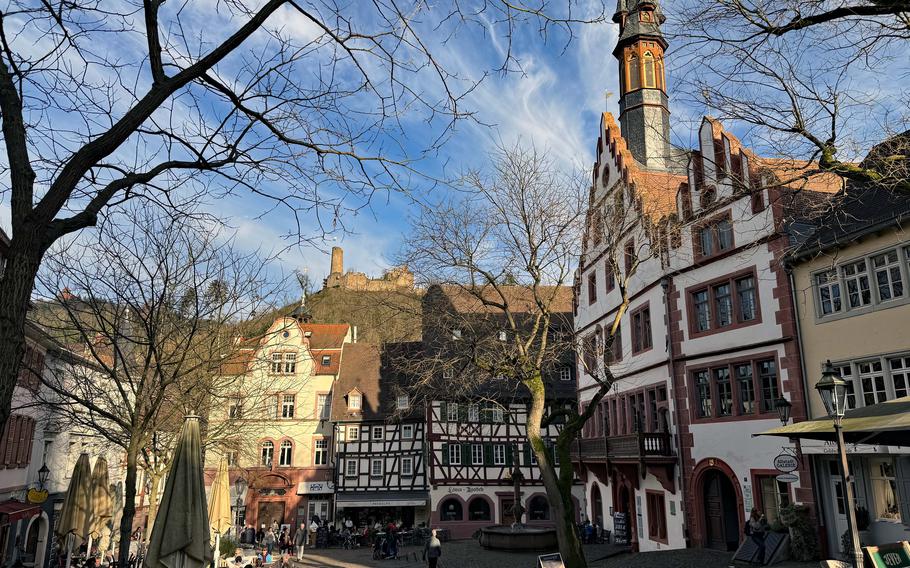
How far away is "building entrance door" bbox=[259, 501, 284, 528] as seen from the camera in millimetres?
40156

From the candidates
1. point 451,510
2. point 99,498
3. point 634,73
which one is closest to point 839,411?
point 99,498

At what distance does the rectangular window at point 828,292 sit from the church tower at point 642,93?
12745mm

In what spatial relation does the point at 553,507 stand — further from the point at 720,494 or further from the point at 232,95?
the point at 232,95

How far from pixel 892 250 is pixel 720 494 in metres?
8.27

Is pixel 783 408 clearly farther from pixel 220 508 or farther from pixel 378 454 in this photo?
pixel 378 454

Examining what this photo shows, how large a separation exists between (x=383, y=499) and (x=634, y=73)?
2652 centimetres

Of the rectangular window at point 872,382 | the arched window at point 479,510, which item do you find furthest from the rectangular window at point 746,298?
the arched window at point 479,510

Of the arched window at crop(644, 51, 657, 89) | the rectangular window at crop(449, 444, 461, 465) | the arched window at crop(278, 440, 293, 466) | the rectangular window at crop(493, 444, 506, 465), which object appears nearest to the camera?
the arched window at crop(644, 51, 657, 89)

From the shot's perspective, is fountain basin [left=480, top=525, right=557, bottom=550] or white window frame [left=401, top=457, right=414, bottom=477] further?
white window frame [left=401, top=457, right=414, bottom=477]

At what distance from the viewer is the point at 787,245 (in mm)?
17734

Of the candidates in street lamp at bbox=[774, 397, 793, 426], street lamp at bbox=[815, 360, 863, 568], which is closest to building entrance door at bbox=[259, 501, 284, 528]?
street lamp at bbox=[774, 397, 793, 426]

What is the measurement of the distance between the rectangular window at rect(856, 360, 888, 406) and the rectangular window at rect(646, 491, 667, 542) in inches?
316

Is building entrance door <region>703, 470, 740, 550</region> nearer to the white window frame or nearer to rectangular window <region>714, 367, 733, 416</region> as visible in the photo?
rectangular window <region>714, 367, 733, 416</region>

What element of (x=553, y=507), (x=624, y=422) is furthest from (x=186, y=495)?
(x=624, y=422)
